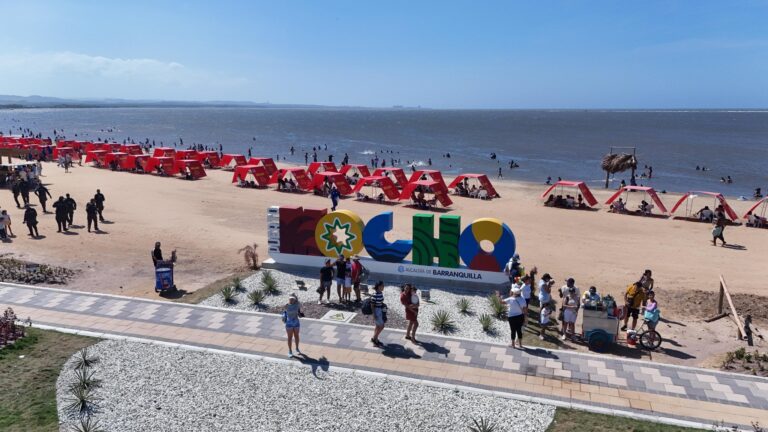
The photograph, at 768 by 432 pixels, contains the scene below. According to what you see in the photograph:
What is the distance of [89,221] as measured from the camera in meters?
21.1

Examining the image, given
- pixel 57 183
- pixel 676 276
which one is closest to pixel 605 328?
pixel 676 276

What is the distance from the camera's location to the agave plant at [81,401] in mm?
8281

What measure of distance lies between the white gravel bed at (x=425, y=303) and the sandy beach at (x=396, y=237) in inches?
71.4

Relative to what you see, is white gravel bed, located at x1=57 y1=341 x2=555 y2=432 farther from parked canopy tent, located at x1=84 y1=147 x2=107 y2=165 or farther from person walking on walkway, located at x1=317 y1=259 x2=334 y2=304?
parked canopy tent, located at x1=84 y1=147 x2=107 y2=165

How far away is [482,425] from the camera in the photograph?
7.55 m

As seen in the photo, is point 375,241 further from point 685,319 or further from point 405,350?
point 685,319

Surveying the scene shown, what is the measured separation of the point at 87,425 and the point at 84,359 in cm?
237

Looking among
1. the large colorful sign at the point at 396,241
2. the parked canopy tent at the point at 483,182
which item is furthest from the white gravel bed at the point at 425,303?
the parked canopy tent at the point at 483,182

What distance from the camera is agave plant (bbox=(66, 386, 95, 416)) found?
8281 millimetres

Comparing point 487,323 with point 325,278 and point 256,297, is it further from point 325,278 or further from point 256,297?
point 256,297

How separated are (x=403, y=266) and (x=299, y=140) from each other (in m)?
77.2

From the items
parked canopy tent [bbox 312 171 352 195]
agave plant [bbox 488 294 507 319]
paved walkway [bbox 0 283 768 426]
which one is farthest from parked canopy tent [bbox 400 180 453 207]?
paved walkway [bbox 0 283 768 426]

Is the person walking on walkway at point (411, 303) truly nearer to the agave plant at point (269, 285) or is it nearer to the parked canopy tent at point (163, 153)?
the agave plant at point (269, 285)

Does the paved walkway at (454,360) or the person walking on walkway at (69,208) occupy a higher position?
the person walking on walkway at (69,208)
